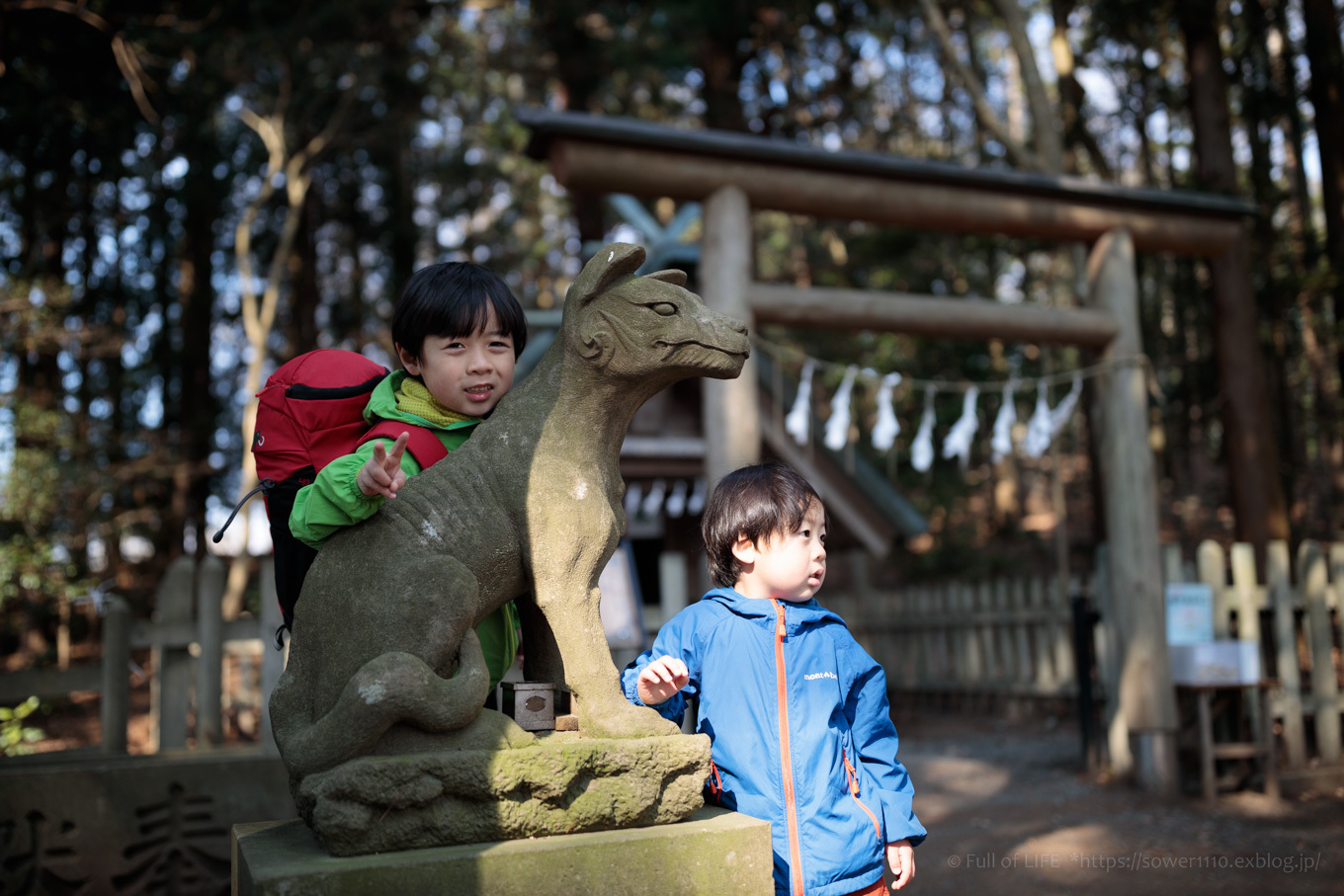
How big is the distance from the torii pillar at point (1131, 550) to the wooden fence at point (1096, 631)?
0.29 meters

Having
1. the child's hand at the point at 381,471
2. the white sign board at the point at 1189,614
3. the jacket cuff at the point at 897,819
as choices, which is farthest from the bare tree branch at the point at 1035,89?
the child's hand at the point at 381,471

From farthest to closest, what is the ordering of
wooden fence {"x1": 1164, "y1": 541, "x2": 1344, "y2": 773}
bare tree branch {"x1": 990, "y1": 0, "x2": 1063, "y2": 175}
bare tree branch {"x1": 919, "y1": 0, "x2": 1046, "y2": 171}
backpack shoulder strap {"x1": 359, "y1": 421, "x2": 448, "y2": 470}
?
bare tree branch {"x1": 919, "y1": 0, "x2": 1046, "y2": 171} < bare tree branch {"x1": 990, "y1": 0, "x2": 1063, "y2": 175} < wooden fence {"x1": 1164, "y1": 541, "x2": 1344, "y2": 773} < backpack shoulder strap {"x1": 359, "y1": 421, "x2": 448, "y2": 470}

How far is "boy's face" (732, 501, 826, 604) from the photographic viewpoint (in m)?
2.15

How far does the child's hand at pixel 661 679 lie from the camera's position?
1.98 metres

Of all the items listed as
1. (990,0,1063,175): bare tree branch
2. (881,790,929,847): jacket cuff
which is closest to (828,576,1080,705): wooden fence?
(990,0,1063,175): bare tree branch

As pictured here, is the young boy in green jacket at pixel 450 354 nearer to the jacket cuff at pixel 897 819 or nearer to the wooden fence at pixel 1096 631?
the jacket cuff at pixel 897 819

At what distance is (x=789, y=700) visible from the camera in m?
2.10

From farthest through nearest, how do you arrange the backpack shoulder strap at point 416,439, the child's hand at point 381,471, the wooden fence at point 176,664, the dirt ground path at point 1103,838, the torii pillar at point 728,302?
1. the torii pillar at point 728,302
2. the dirt ground path at point 1103,838
3. the wooden fence at point 176,664
4. the backpack shoulder strap at point 416,439
5. the child's hand at point 381,471

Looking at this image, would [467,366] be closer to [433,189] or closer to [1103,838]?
[1103,838]

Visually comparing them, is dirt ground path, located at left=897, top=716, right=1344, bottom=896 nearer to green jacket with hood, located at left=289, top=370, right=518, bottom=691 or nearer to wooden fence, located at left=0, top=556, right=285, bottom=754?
wooden fence, located at left=0, top=556, right=285, bottom=754

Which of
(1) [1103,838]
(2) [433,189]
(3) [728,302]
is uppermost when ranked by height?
(2) [433,189]

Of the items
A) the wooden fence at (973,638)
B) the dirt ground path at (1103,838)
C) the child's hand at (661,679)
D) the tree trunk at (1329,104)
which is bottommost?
the dirt ground path at (1103,838)

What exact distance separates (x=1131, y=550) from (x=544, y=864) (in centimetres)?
622

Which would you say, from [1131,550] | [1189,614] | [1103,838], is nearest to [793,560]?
[1103,838]
